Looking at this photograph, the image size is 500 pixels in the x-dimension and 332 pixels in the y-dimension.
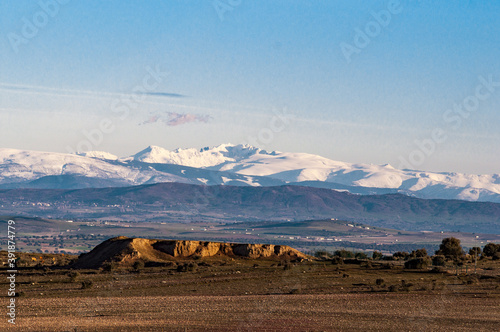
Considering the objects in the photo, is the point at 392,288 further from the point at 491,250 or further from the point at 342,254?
the point at 491,250

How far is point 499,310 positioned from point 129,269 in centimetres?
3363

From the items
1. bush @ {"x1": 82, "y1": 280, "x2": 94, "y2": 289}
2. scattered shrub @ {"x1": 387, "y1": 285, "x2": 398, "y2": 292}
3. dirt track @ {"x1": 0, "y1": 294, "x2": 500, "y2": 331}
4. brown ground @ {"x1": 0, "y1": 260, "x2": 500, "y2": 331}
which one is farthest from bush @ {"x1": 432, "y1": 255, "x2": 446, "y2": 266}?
bush @ {"x1": 82, "y1": 280, "x2": 94, "y2": 289}

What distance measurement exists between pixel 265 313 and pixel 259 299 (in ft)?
23.0

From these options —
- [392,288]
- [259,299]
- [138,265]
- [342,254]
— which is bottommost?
[259,299]

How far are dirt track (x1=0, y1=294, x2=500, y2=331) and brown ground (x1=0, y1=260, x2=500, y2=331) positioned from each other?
0.06 meters

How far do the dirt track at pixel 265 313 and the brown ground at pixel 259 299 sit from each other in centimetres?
6

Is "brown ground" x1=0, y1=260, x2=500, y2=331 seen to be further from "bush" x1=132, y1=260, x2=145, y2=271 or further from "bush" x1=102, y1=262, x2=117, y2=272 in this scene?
"bush" x1=102, y1=262, x2=117, y2=272

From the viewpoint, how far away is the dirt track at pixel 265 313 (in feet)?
130

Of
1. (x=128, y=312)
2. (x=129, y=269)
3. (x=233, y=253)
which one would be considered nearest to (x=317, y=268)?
(x=233, y=253)

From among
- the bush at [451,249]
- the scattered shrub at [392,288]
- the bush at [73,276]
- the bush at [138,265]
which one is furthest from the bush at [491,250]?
the bush at [73,276]

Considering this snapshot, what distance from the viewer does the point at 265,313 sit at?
4478 centimetres

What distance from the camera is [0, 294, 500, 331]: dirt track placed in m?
39.8

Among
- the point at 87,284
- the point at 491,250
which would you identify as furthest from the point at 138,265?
the point at 491,250

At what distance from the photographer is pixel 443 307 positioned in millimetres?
49031
